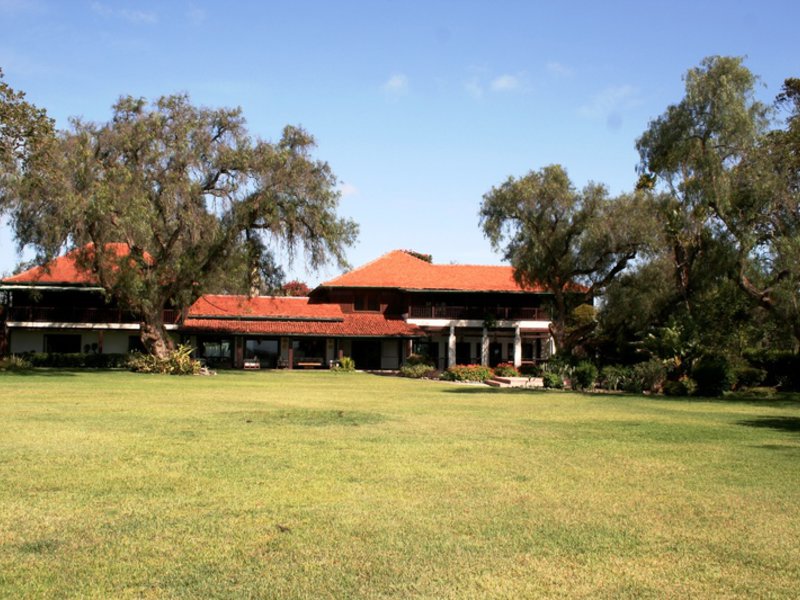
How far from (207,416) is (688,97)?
65.5 feet

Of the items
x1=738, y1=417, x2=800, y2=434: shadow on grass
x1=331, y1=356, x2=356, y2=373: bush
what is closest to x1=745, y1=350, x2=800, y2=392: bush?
x1=738, y1=417, x2=800, y2=434: shadow on grass

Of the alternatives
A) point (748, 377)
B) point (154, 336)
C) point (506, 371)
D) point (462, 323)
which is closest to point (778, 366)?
point (748, 377)

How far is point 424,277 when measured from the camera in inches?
1938

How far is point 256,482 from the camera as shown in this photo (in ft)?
28.2

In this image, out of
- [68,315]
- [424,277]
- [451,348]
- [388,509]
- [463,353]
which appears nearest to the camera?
[388,509]

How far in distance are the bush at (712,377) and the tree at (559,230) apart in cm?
859

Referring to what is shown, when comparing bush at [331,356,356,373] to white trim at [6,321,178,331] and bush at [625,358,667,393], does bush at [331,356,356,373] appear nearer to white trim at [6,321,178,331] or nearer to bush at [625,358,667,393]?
white trim at [6,321,178,331]

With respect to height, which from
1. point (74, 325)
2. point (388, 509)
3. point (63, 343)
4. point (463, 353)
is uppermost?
point (74, 325)

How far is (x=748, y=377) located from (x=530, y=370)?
14.3m

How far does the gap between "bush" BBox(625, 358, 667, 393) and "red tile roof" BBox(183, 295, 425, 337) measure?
18.3m

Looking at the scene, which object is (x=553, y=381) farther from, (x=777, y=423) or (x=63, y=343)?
(x=63, y=343)

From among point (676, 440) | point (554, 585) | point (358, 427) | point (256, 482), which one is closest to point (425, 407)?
point (358, 427)

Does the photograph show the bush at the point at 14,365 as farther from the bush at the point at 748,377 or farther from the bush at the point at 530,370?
the bush at the point at 748,377

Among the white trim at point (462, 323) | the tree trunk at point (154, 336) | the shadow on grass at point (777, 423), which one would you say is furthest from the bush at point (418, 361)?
the shadow on grass at point (777, 423)
